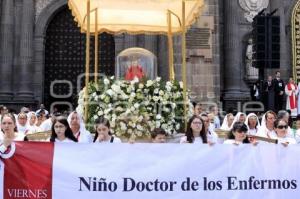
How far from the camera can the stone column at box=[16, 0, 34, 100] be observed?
64.4 feet

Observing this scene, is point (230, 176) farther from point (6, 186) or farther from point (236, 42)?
point (236, 42)

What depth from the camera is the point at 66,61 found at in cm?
2064

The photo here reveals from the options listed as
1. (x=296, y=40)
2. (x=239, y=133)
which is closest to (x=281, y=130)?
(x=239, y=133)

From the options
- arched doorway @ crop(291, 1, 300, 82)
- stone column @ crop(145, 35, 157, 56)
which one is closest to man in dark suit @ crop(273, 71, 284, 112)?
arched doorway @ crop(291, 1, 300, 82)

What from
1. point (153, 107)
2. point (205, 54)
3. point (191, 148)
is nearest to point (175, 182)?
point (191, 148)

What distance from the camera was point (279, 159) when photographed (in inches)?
271

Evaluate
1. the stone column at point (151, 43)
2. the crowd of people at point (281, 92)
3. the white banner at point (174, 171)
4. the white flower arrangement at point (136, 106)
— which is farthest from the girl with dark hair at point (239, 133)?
the crowd of people at point (281, 92)

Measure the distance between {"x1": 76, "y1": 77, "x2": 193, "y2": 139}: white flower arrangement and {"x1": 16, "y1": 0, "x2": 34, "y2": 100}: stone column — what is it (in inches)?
423

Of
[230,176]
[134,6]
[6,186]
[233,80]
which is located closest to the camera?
[6,186]

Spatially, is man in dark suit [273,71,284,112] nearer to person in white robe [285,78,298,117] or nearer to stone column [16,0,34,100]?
person in white robe [285,78,298,117]

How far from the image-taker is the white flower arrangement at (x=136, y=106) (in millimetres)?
8688

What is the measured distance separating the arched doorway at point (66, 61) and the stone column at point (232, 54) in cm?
475

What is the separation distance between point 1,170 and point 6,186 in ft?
0.66

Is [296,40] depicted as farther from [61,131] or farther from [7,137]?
[7,137]
